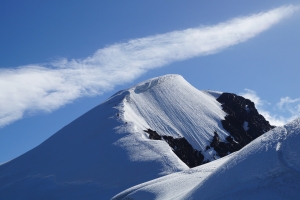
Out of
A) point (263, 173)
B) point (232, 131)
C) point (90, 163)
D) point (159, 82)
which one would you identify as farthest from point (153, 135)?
point (263, 173)

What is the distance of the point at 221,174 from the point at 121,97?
42.2 metres

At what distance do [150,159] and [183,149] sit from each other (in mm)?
12537

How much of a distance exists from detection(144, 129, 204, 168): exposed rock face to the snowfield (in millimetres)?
1329

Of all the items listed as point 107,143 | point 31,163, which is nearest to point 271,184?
point 107,143

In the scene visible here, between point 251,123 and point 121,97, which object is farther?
point 251,123

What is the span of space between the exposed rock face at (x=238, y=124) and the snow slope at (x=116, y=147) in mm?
1480

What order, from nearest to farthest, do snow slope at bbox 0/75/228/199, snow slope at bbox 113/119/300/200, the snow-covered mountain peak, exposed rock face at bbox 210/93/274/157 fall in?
1. snow slope at bbox 113/119/300/200
2. snow slope at bbox 0/75/228/199
3. exposed rock face at bbox 210/93/274/157
4. the snow-covered mountain peak

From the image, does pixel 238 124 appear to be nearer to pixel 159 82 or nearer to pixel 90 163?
pixel 159 82

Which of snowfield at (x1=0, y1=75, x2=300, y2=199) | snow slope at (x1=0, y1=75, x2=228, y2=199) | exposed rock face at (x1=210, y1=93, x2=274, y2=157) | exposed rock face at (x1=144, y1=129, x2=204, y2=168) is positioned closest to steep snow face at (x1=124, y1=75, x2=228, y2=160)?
snow slope at (x1=0, y1=75, x2=228, y2=199)

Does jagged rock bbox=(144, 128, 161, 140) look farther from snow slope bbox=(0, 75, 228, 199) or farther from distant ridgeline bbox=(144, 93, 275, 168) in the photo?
snow slope bbox=(0, 75, 228, 199)

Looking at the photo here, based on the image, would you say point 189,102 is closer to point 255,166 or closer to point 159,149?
point 159,149

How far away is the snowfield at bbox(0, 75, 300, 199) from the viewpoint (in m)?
16.2

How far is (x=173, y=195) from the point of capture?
20625mm

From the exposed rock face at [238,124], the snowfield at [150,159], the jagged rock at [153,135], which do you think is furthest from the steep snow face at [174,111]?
the exposed rock face at [238,124]
